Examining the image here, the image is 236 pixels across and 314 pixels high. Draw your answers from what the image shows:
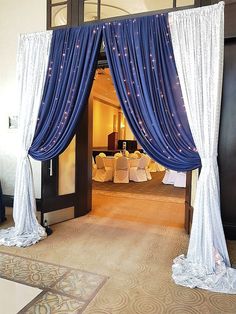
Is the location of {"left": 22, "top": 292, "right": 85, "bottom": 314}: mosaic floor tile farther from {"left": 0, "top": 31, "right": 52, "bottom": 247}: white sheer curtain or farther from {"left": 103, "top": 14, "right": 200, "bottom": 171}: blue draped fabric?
{"left": 103, "top": 14, "right": 200, "bottom": 171}: blue draped fabric

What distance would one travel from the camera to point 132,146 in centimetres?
1203

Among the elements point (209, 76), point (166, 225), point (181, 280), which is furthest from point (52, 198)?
point (209, 76)

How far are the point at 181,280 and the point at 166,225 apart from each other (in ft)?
5.40

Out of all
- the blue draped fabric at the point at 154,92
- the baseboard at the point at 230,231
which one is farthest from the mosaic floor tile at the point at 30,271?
the baseboard at the point at 230,231

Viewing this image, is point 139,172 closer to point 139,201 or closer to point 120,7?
point 139,201

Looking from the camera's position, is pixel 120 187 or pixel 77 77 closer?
pixel 77 77

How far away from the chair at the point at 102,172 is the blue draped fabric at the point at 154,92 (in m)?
4.96

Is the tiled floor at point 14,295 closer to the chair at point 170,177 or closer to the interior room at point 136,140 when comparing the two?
the interior room at point 136,140

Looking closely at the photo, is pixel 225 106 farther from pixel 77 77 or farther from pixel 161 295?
pixel 161 295

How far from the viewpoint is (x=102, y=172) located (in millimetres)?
7992

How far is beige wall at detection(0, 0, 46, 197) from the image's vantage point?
14.1 feet

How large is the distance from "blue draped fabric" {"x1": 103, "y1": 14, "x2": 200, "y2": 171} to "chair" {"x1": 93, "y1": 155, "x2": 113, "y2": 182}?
16.3 feet

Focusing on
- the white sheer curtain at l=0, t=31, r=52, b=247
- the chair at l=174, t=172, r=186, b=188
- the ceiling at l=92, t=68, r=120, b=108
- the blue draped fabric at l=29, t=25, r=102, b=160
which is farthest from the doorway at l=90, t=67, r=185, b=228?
the white sheer curtain at l=0, t=31, r=52, b=247

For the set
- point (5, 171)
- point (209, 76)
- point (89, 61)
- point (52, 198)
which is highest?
point (89, 61)
